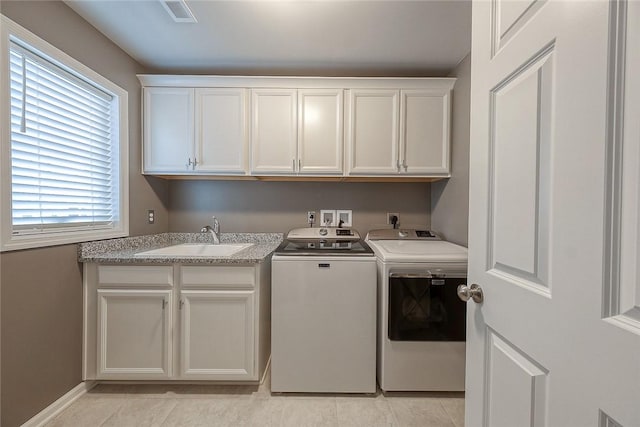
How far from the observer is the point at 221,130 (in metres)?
2.23

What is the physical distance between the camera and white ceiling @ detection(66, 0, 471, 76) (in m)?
1.61

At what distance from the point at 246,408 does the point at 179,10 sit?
2310 millimetres

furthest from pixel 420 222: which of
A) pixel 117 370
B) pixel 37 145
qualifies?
pixel 37 145

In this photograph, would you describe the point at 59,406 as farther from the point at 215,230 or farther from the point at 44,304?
the point at 215,230

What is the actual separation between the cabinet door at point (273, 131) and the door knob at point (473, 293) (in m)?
1.62

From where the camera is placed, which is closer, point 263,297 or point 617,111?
point 617,111

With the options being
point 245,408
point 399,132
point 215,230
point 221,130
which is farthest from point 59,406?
point 399,132

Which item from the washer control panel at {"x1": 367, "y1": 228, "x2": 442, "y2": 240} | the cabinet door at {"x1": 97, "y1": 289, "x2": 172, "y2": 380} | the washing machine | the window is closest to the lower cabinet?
the cabinet door at {"x1": 97, "y1": 289, "x2": 172, "y2": 380}

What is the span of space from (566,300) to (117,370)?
2257mm

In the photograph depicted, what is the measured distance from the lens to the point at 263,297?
6.22 ft

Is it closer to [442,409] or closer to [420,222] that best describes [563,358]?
[442,409]

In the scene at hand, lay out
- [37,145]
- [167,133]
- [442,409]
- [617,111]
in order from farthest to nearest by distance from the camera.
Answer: [167,133]
[442,409]
[37,145]
[617,111]

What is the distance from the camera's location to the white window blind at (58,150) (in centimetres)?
139

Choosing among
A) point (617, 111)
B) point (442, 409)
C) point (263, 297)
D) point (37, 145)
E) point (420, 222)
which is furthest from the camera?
point (420, 222)
